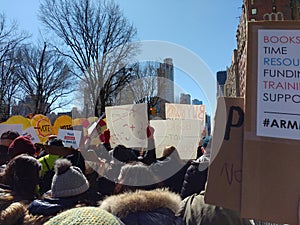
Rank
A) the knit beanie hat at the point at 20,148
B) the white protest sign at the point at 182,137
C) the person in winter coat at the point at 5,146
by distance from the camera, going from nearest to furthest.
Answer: the knit beanie hat at the point at 20,148, the person in winter coat at the point at 5,146, the white protest sign at the point at 182,137

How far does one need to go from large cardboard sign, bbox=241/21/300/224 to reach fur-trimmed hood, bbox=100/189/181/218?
1.76 ft

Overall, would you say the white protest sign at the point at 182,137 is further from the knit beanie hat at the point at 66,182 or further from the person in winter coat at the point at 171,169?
the knit beanie hat at the point at 66,182

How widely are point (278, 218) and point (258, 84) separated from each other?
67 centimetres

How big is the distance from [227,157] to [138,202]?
599 mm

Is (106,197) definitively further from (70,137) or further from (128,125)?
(70,137)

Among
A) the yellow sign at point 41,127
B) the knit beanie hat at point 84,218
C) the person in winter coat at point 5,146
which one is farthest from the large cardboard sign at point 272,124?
the yellow sign at point 41,127

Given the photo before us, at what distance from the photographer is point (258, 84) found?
1746 mm

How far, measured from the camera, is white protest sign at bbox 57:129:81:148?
7.10 metres

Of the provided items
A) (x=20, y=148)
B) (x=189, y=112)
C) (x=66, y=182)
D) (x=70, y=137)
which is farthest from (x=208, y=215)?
(x=70, y=137)

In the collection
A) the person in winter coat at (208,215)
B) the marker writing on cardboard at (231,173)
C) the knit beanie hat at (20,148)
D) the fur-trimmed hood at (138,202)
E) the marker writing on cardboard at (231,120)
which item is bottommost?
the person in winter coat at (208,215)

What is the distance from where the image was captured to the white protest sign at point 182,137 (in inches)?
212

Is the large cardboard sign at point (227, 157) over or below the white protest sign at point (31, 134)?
over

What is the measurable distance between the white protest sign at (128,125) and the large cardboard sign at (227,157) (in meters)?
3.69

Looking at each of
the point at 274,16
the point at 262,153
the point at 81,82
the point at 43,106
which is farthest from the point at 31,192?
the point at 274,16
